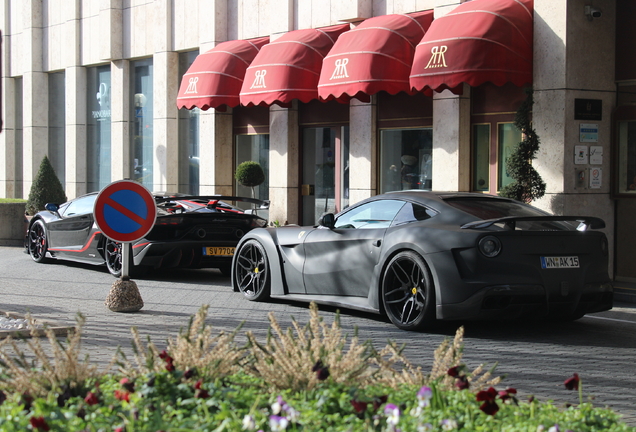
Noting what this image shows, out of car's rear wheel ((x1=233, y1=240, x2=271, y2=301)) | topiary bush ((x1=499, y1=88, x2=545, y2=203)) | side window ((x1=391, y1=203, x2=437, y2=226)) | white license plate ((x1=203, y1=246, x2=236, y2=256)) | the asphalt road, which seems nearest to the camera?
the asphalt road

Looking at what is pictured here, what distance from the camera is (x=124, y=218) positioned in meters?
9.48

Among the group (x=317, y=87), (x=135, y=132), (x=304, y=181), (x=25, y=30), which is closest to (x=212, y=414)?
(x=317, y=87)

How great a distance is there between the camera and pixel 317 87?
650 inches

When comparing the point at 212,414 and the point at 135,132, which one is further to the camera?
the point at 135,132

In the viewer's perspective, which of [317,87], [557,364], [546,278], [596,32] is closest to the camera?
[557,364]

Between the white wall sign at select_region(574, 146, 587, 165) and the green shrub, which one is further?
the green shrub

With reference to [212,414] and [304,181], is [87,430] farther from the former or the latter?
[304,181]

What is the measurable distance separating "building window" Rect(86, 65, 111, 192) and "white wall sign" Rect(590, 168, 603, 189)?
1483 cm

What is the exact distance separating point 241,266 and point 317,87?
21.1ft

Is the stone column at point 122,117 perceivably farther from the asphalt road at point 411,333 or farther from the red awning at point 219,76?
the asphalt road at point 411,333

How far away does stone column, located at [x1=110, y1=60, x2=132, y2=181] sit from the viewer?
23.4 metres

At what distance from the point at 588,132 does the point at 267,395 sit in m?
10.2

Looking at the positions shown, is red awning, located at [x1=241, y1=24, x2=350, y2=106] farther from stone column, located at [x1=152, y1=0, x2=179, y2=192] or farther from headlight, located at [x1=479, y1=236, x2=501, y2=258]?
headlight, located at [x1=479, y1=236, x2=501, y2=258]

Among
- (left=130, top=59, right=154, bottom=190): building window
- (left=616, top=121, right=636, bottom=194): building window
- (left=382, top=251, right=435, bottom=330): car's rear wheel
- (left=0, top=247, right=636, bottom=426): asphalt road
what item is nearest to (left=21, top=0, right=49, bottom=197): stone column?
(left=130, top=59, right=154, bottom=190): building window
